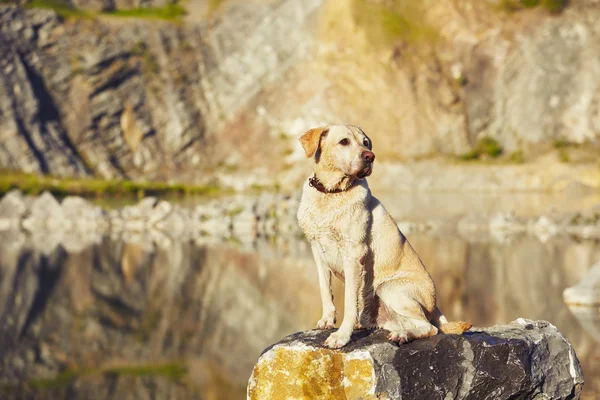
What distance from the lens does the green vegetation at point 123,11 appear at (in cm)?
7800

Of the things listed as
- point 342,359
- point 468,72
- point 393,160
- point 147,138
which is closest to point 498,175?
point 393,160

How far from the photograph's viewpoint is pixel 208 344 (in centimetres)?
1332

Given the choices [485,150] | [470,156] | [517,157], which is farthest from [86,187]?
[517,157]

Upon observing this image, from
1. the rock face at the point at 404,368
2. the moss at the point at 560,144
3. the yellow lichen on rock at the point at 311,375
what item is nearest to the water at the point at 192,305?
the rock face at the point at 404,368

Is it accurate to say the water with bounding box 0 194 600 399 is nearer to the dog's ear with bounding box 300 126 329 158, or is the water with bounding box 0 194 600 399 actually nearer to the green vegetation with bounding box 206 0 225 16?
the dog's ear with bounding box 300 126 329 158

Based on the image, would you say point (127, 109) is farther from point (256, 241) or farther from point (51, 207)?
point (256, 241)

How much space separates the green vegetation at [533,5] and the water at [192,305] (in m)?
51.4

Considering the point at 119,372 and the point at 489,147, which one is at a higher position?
the point at 489,147

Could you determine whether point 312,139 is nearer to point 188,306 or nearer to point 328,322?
point 328,322

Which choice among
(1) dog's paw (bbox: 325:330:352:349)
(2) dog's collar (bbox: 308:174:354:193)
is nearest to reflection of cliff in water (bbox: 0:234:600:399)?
(1) dog's paw (bbox: 325:330:352:349)

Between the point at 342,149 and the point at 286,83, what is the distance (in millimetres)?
70559

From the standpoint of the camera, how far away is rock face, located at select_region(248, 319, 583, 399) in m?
6.77

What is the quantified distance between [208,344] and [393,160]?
180ft

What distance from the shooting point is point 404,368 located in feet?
22.3
